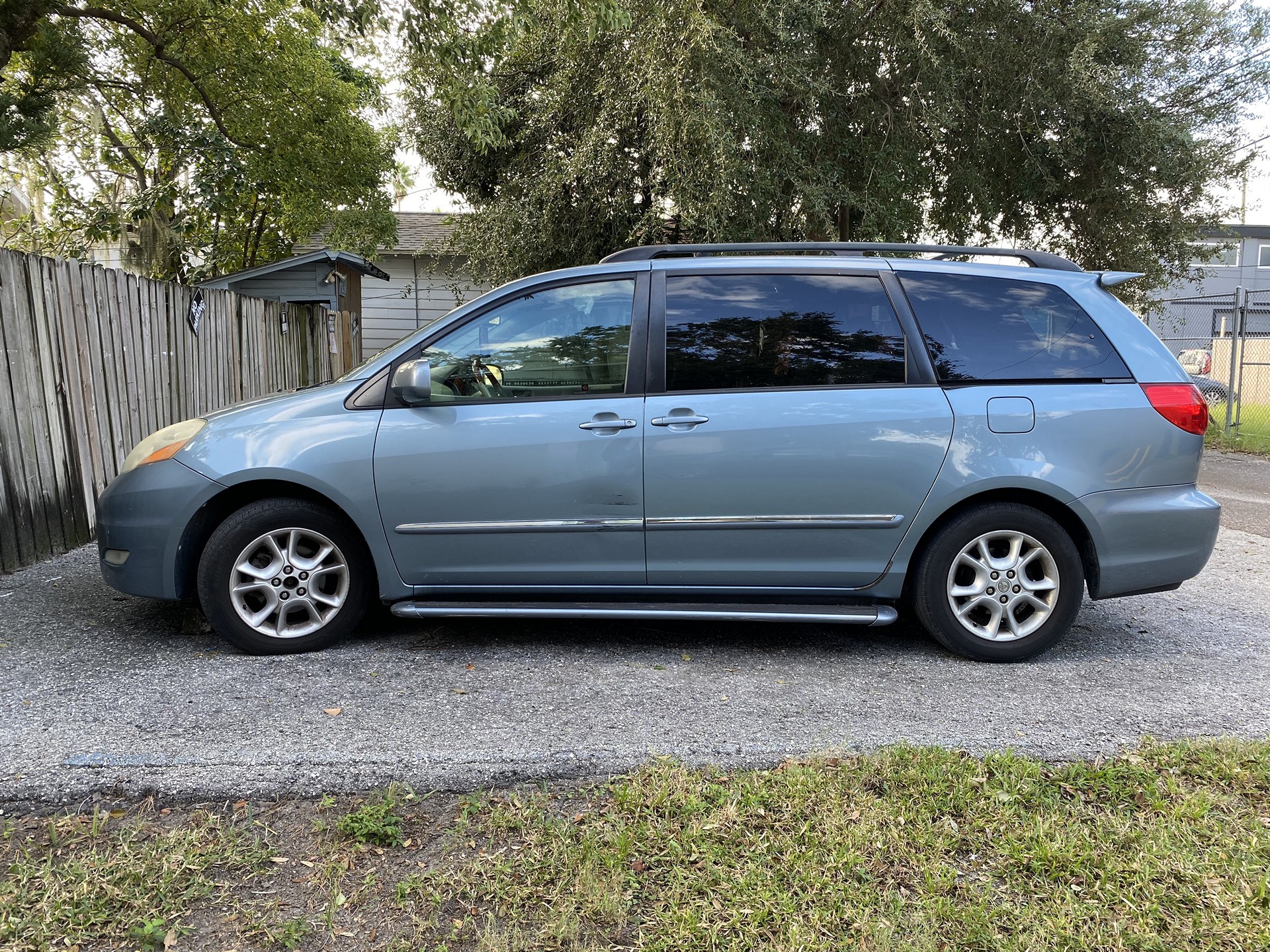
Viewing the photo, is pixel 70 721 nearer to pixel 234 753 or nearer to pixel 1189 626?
pixel 234 753

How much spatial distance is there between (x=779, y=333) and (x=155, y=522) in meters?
2.91

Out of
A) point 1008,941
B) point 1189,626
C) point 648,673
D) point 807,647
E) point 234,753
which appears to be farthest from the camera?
point 1189,626

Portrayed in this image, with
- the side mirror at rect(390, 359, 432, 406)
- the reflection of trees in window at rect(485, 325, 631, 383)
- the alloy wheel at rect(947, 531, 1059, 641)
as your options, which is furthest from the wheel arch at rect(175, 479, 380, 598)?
the alloy wheel at rect(947, 531, 1059, 641)

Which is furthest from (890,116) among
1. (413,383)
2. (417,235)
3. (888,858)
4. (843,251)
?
(417,235)

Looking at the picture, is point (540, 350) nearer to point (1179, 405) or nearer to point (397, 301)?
point (1179, 405)

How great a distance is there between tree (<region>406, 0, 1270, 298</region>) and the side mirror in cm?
607

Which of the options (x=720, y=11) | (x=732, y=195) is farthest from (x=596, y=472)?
(x=720, y=11)

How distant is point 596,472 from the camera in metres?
3.89

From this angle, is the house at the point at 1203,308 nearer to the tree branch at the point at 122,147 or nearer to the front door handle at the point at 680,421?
the front door handle at the point at 680,421

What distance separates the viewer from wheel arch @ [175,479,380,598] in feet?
13.0

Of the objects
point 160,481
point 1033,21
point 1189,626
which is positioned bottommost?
point 1189,626

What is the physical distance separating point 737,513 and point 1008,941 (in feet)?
6.74

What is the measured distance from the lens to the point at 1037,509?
13.1 feet

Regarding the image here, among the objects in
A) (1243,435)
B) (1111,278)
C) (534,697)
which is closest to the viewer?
(534,697)
